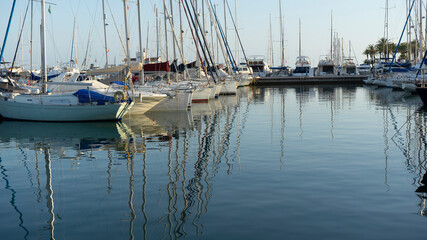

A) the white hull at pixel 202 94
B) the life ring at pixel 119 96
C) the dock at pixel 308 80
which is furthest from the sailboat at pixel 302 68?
the life ring at pixel 119 96

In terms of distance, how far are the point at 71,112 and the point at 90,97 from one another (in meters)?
1.33

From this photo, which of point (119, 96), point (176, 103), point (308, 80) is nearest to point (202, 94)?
point (176, 103)

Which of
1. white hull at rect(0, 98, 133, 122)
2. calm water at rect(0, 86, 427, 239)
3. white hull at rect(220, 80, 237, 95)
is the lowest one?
calm water at rect(0, 86, 427, 239)

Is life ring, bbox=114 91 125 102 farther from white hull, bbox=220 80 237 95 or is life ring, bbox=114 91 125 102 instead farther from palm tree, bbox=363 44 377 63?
palm tree, bbox=363 44 377 63

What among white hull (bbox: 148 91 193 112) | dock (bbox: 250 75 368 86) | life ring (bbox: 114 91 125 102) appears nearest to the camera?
life ring (bbox: 114 91 125 102)

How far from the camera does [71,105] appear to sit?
83.7ft

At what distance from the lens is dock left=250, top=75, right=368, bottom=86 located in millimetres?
76938

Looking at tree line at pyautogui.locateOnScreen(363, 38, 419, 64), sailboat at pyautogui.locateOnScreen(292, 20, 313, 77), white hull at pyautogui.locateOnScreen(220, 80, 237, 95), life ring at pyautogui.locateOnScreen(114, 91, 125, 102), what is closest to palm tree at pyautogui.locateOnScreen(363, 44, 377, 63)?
tree line at pyautogui.locateOnScreen(363, 38, 419, 64)

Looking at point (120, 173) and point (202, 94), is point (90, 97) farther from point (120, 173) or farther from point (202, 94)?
point (202, 94)

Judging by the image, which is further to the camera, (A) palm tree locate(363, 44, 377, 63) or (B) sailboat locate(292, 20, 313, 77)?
(A) palm tree locate(363, 44, 377, 63)

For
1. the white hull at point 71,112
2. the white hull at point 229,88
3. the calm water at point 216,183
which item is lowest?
the calm water at point 216,183

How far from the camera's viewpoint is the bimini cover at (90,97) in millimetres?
25400

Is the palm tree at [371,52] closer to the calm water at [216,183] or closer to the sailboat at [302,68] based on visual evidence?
the sailboat at [302,68]

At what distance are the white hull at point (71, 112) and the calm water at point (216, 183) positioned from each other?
2.77 m
